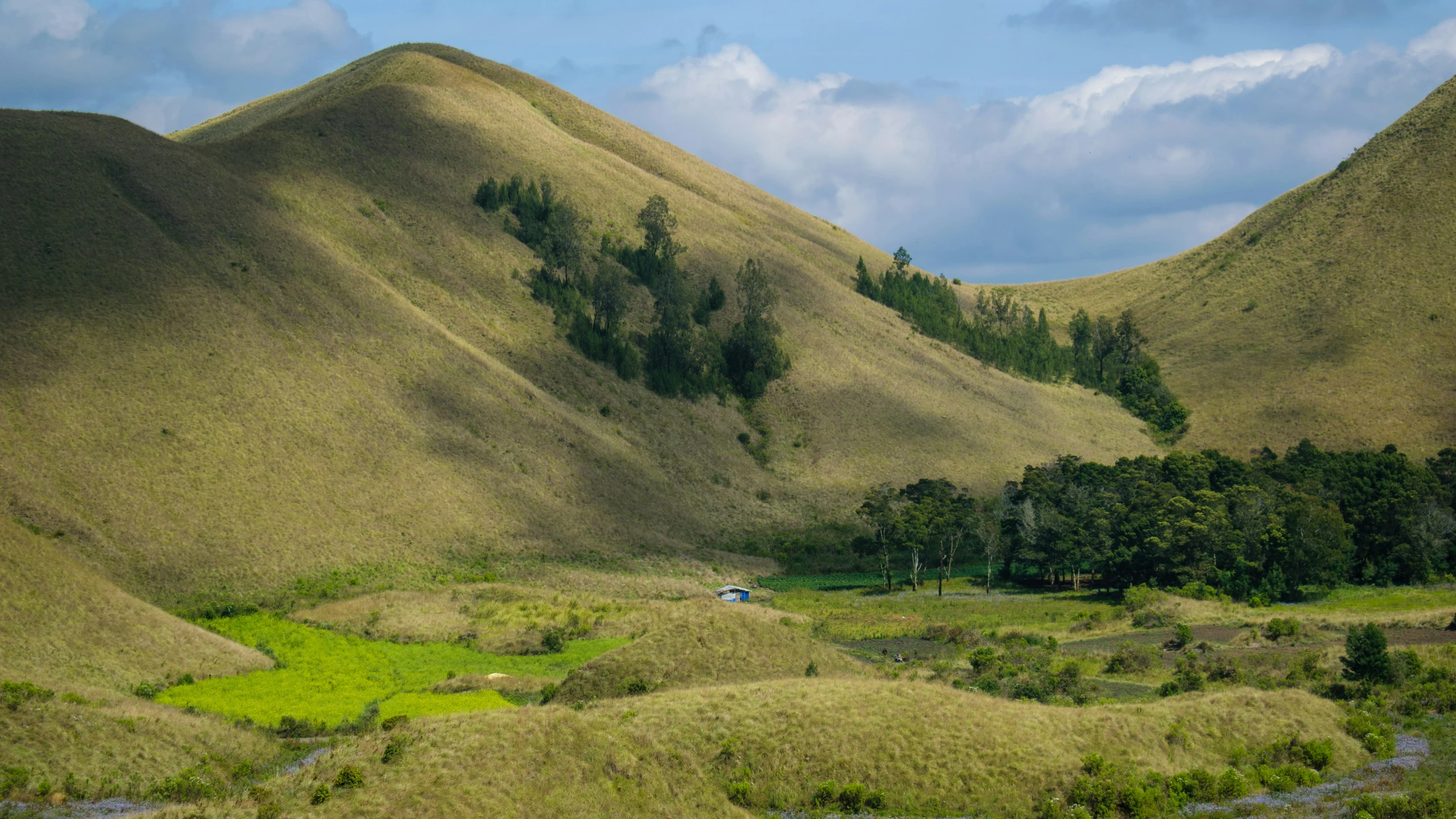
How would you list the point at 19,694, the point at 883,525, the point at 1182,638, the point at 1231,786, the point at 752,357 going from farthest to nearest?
the point at 752,357
the point at 883,525
the point at 1182,638
the point at 19,694
the point at 1231,786

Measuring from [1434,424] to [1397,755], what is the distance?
114 meters

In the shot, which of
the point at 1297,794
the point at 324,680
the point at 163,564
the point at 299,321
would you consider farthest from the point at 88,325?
the point at 1297,794

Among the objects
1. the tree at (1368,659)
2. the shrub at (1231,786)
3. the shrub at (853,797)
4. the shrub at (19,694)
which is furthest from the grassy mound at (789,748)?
the shrub at (19,694)

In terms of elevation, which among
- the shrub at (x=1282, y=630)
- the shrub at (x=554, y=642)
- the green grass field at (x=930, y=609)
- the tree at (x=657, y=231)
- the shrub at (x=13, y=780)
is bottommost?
the green grass field at (x=930, y=609)

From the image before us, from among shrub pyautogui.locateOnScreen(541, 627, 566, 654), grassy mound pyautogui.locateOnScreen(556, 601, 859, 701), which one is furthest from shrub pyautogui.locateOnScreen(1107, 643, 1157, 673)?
shrub pyautogui.locateOnScreen(541, 627, 566, 654)

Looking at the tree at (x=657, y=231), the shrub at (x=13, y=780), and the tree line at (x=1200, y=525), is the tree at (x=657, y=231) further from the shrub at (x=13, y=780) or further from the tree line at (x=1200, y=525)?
the shrub at (x=13, y=780)

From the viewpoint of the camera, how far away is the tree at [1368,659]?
48625 mm

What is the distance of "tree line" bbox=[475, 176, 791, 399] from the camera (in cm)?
12800

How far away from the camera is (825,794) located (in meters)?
34.0

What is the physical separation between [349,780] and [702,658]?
1787 centimetres

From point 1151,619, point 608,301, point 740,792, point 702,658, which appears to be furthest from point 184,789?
point 608,301

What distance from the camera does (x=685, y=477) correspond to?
369 feet

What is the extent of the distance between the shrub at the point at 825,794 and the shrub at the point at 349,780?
538 inches

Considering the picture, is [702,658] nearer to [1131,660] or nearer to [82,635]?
[1131,660]
